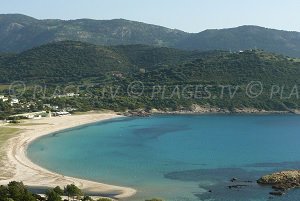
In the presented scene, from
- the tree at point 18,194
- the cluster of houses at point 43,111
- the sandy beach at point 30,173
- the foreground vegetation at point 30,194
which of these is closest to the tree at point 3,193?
the foreground vegetation at point 30,194

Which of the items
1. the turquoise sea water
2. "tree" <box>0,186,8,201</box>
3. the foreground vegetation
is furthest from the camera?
the turquoise sea water

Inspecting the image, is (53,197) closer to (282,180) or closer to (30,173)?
(30,173)

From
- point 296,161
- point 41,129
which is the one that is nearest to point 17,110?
point 41,129

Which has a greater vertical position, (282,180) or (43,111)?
(43,111)

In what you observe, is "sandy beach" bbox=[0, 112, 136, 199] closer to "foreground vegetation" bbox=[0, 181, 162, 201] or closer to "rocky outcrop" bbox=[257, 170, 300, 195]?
"foreground vegetation" bbox=[0, 181, 162, 201]

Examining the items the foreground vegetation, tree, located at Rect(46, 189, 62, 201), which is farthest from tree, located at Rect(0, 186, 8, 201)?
tree, located at Rect(46, 189, 62, 201)

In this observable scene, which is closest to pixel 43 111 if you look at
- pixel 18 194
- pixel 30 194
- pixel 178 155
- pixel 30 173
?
pixel 178 155
